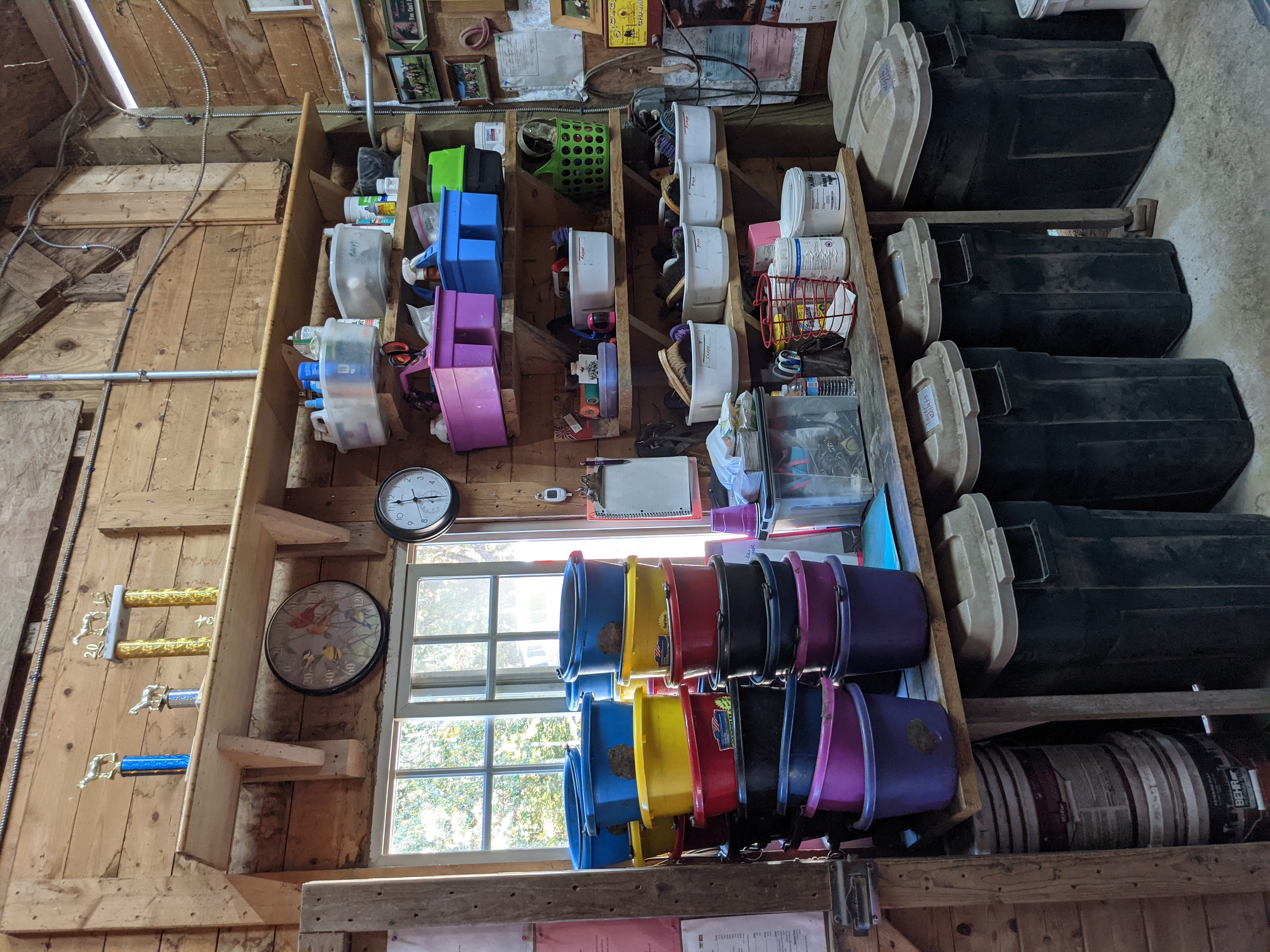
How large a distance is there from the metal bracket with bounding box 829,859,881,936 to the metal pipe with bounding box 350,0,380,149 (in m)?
3.19

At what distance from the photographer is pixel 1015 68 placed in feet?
8.68

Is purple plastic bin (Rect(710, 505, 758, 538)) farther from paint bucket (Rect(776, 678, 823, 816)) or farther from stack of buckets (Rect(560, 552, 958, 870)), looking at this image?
paint bucket (Rect(776, 678, 823, 816))

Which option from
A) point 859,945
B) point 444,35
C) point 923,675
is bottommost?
point 859,945

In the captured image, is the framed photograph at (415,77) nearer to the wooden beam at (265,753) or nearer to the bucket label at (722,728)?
the wooden beam at (265,753)

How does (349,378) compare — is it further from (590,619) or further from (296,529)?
(590,619)

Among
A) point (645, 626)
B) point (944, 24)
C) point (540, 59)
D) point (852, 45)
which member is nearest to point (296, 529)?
point (645, 626)

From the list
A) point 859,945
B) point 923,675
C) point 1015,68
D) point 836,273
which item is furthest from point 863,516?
point 1015,68

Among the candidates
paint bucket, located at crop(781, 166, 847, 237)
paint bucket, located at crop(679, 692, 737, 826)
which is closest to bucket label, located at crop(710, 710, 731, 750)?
paint bucket, located at crop(679, 692, 737, 826)

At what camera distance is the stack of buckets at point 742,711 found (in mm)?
1931

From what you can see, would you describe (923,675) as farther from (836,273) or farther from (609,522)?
(836,273)

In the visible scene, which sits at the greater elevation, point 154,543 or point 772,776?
point 154,543

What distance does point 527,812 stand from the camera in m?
2.59

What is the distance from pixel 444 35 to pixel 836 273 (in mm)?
1883

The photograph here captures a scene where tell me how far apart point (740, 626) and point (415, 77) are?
2.69 metres
